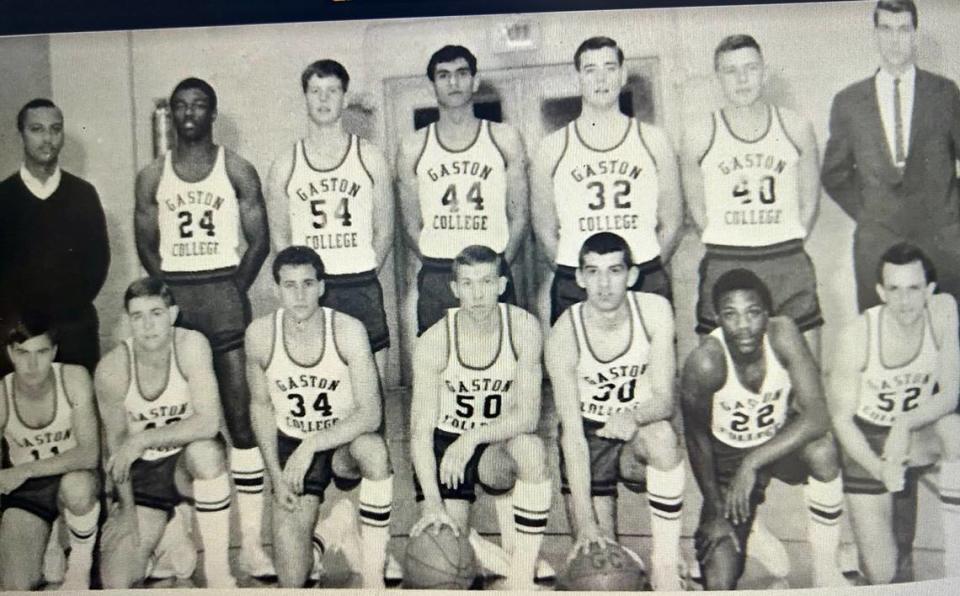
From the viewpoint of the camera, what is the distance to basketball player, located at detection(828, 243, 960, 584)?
131cm

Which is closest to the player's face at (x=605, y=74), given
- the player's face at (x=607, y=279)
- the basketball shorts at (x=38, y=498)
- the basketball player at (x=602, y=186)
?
the basketball player at (x=602, y=186)

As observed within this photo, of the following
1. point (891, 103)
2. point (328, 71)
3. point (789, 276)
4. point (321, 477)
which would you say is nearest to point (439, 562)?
point (321, 477)

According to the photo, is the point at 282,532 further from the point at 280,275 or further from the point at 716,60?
the point at 716,60

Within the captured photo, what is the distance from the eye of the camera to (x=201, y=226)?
53.6 inches

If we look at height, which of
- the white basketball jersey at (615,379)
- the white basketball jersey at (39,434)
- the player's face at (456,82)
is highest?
the player's face at (456,82)

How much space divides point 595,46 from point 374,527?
0.89 meters

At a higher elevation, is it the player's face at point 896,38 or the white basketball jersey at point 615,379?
the player's face at point 896,38

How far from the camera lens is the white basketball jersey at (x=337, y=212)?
135 cm

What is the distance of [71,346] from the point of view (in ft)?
4.50

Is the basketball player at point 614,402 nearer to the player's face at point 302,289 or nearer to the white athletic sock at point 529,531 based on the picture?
the white athletic sock at point 529,531

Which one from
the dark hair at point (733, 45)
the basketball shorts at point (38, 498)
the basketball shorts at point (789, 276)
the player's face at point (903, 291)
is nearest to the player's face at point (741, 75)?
the dark hair at point (733, 45)

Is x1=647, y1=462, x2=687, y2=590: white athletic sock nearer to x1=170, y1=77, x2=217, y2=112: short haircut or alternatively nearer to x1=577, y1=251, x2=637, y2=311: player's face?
x1=577, y1=251, x2=637, y2=311: player's face

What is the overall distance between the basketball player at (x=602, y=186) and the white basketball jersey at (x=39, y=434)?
841 mm

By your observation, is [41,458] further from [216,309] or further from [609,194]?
[609,194]
